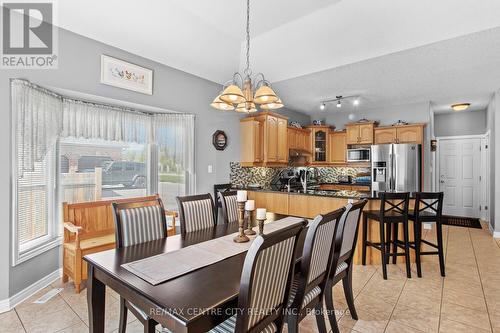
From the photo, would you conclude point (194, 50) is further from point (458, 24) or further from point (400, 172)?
point (400, 172)

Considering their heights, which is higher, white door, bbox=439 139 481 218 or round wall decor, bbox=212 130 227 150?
round wall decor, bbox=212 130 227 150

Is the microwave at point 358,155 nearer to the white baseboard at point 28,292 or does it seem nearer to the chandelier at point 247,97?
the chandelier at point 247,97

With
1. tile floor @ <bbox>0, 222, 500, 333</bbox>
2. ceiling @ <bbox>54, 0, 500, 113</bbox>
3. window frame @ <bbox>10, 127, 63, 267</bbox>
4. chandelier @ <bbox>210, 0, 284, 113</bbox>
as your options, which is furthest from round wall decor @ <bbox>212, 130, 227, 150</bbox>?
tile floor @ <bbox>0, 222, 500, 333</bbox>

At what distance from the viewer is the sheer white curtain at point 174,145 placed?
3812 millimetres

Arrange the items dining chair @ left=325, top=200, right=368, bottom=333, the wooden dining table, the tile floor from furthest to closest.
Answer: the tile floor
dining chair @ left=325, top=200, right=368, bottom=333
the wooden dining table

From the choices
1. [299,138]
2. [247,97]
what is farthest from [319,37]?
[299,138]

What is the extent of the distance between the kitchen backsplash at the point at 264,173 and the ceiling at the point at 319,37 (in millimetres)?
1672

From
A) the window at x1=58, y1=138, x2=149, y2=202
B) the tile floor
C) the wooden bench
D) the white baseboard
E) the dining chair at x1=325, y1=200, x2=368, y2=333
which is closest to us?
the dining chair at x1=325, y1=200, x2=368, y2=333

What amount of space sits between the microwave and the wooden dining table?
4.44 m

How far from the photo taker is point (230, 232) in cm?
225

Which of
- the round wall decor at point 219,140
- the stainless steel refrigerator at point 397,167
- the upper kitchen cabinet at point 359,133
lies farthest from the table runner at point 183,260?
the upper kitchen cabinet at point 359,133

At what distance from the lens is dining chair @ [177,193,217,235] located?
2416 millimetres

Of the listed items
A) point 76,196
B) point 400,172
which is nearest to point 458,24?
point 400,172

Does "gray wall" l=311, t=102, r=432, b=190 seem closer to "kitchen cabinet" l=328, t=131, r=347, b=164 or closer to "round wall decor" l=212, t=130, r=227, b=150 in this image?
"kitchen cabinet" l=328, t=131, r=347, b=164
